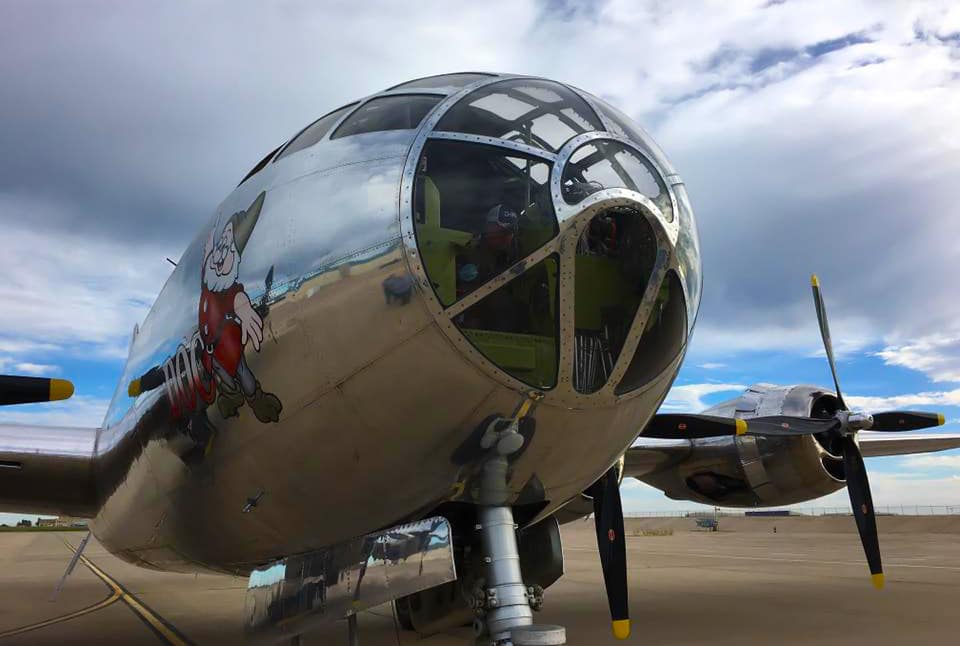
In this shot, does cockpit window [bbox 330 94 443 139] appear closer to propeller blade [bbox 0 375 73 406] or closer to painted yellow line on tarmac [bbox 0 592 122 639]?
propeller blade [bbox 0 375 73 406]

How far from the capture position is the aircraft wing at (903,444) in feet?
50.9

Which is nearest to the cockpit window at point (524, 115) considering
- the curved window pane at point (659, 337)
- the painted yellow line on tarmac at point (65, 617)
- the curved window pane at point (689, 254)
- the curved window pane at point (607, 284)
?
the curved window pane at point (607, 284)

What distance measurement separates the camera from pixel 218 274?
4641 mm

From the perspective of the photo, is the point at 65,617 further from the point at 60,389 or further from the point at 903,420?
the point at 903,420

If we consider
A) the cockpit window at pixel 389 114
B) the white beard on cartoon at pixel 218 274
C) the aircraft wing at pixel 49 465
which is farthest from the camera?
the aircraft wing at pixel 49 465

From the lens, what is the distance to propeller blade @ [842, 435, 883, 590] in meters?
11.6

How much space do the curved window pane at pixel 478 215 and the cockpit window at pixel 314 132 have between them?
106cm

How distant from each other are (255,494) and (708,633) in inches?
278

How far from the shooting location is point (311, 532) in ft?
14.6

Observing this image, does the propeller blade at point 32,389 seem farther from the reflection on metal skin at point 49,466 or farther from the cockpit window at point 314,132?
the reflection on metal skin at point 49,466

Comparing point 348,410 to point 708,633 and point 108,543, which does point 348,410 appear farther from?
point 708,633

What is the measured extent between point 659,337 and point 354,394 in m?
1.55

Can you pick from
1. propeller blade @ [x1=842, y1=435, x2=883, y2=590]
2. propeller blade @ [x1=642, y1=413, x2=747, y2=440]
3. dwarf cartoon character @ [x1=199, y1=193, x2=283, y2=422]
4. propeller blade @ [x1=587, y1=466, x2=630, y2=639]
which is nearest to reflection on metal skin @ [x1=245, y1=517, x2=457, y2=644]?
dwarf cartoon character @ [x1=199, y1=193, x2=283, y2=422]

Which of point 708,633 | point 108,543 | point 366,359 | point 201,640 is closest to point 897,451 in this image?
point 708,633
